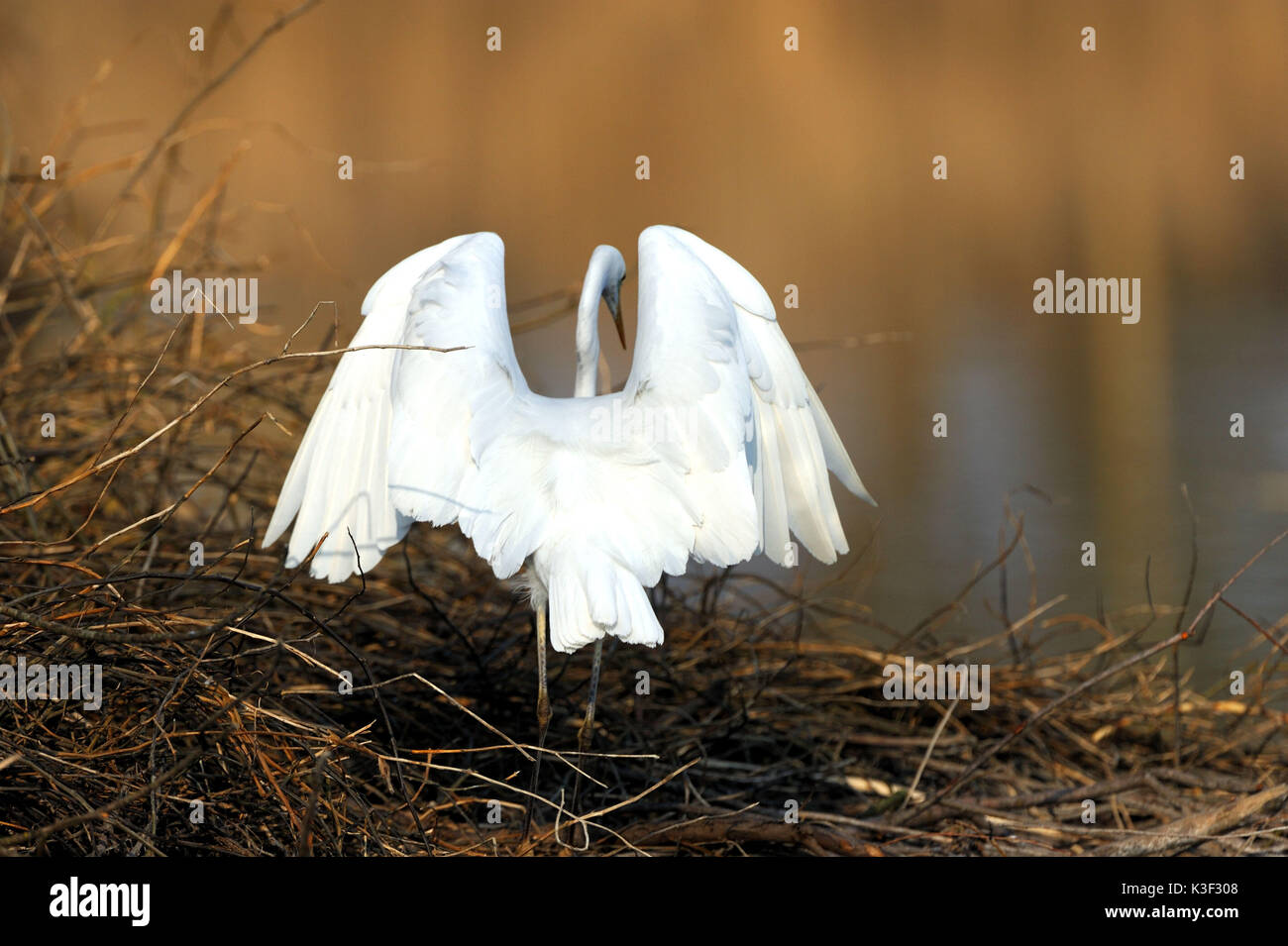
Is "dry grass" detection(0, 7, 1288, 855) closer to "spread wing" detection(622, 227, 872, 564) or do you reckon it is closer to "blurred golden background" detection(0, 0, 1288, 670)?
"spread wing" detection(622, 227, 872, 564)

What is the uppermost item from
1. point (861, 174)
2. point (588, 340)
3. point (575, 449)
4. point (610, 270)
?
point (861, 174)

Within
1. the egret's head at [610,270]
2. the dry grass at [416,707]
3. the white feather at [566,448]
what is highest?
the egret's head at [610,270]

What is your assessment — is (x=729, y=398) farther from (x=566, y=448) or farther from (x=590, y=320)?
(x=590, y=320)

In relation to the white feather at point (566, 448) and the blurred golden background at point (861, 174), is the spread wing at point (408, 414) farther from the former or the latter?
the blurred golden background at point (861, 174)

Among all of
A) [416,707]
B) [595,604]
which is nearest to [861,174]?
[416,707]

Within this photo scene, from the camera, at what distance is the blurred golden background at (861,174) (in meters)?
5.45

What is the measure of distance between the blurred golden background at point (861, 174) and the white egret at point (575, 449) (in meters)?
2.59

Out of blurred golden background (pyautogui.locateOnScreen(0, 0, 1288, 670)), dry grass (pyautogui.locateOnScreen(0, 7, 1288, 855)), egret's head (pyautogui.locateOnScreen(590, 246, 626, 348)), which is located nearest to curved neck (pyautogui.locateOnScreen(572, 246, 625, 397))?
egret's head (pyautogui.locateOnScreen(590, 246, 626, 348))

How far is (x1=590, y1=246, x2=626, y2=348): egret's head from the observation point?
2.34 m

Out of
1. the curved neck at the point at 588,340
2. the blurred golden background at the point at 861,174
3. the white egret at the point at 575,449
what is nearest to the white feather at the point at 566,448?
the white egret at the point at 575,449

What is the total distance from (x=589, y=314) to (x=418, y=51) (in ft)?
19.0

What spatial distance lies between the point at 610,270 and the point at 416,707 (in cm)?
89

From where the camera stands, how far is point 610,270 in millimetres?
2455

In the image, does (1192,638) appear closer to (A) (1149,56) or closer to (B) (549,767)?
(B) (549,767)
